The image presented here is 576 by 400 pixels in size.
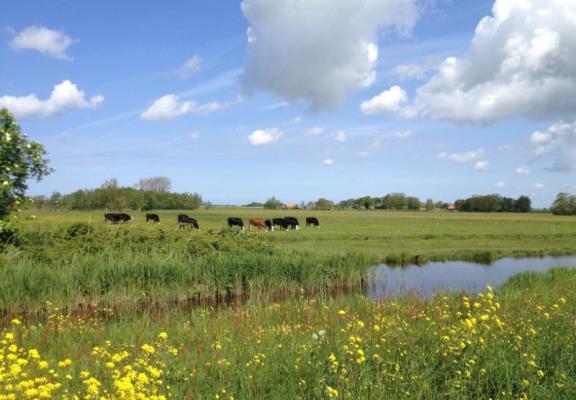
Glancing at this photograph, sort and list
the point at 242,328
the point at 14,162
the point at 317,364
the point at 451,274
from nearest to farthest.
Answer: the point at 317,364, the point at 242,328, the point at 14,162, the point at 451,274

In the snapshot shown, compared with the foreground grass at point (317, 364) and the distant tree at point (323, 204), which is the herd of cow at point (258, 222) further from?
the distant tree at point (323, 204)

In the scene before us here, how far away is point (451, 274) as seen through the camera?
919 inches

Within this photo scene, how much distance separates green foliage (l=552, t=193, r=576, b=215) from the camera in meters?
110

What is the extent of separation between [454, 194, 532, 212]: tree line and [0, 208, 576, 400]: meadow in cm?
11748

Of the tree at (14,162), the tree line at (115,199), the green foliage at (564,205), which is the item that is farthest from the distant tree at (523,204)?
the tree at (14,162)

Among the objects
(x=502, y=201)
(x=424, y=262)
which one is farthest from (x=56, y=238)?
(x=502, y=201)

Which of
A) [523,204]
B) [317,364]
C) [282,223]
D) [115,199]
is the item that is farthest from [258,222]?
[523,204]

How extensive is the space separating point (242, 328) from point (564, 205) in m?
121

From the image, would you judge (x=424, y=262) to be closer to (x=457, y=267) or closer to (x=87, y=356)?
(x=457, y=267)

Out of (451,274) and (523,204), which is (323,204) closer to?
(523,204)

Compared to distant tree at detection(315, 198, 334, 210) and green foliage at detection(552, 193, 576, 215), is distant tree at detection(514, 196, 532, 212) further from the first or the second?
distant tree at detection(315, 198, 334, 210)

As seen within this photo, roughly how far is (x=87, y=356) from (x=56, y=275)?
27.5 ft

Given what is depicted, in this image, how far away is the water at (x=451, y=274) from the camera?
19219 millimetres

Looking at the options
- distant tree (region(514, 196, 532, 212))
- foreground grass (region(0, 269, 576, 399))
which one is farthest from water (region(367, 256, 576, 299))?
distant tree (region(514, 196, 532, 212))
